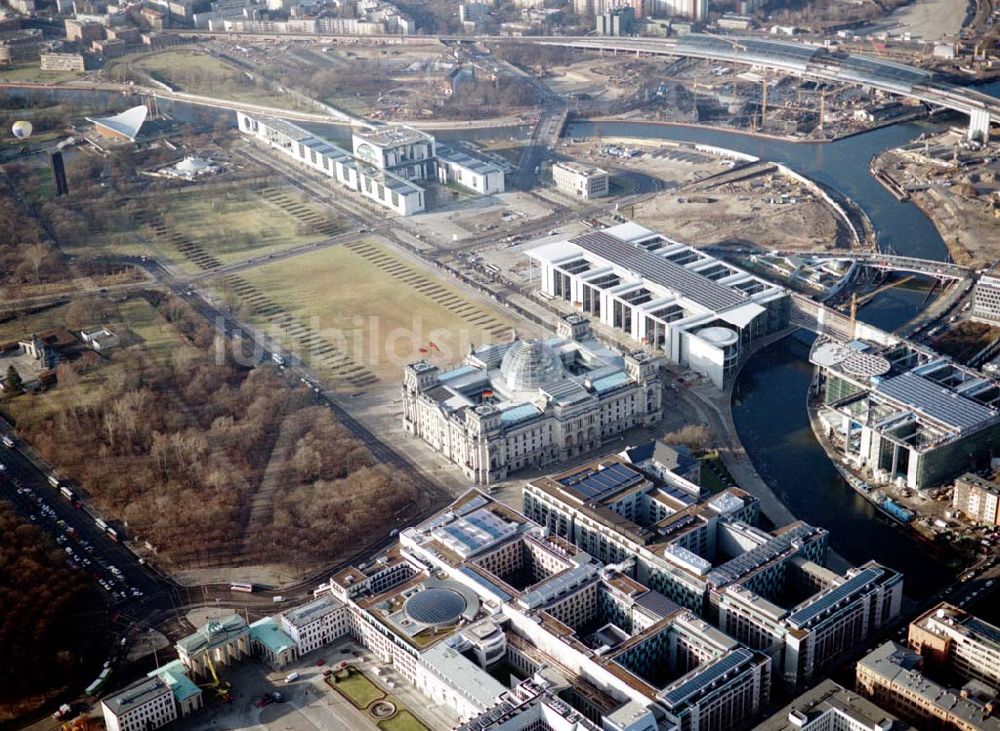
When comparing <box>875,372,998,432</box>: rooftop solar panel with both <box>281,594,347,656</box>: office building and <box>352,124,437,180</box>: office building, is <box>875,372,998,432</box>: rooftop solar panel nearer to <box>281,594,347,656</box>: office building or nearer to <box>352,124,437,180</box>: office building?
<box>281,594,347,656</box>: office building

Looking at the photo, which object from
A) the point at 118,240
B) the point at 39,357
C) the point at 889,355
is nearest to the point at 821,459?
the point at 889,355

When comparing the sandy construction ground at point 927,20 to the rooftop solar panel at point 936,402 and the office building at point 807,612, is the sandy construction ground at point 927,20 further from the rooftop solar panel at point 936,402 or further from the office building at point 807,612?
the office building at point 807,612

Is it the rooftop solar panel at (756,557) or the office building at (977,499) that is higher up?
the rooftop solar panel at (756,557)

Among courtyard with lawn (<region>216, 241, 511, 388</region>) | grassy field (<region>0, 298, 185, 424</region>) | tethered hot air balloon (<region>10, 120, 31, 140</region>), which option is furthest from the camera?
tethered hot air balloon (<region>10, 120, 31, 140</region>)

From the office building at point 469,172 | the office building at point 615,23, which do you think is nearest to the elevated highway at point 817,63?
the office building at point 615,23

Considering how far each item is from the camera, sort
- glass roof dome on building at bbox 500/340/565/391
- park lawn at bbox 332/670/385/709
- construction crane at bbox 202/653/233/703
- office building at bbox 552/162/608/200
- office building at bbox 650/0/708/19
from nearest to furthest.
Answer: park lawn at bbox 332/670/385/709 → construction crane at bbox 202/653/233/703 → glass roof dome on building at bbox 500/340/565/391 → office building at bbox 552/162/608/200 → office building at bbox 650/0/708/19

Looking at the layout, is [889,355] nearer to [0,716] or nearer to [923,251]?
[923,251]

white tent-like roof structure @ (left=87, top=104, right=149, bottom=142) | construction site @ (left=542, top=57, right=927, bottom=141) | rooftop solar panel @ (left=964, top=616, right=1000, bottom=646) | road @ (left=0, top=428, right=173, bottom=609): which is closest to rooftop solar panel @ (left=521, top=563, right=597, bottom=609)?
rooftop solar panel @ (left=964, top=616, right=1000, bottom=646)

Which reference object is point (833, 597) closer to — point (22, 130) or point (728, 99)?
point (728, 99)
